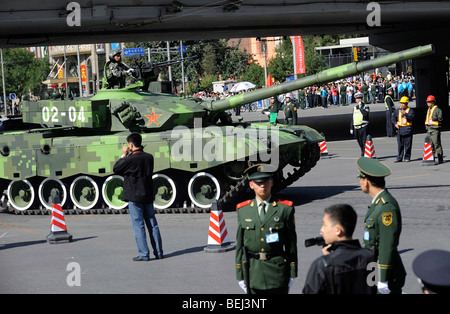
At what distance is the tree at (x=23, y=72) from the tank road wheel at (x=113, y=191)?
65.8 metres

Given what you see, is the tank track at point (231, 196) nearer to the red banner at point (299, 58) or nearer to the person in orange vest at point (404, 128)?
the person in orange vest at point (404, 128)

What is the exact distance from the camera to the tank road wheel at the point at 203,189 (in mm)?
15367

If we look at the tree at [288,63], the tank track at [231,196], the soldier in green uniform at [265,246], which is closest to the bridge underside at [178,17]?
the tank track at [231,196]

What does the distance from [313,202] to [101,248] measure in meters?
5.17

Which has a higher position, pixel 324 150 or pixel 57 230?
pixel 324 150

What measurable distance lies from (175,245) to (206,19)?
1515 cm

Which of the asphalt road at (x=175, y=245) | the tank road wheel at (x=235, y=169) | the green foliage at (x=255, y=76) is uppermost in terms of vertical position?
the green foliage at (x=255, y=76)

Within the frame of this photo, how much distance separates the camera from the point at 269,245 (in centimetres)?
682

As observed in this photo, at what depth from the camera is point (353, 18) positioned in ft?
92.9

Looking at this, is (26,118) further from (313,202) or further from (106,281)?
(106,281)

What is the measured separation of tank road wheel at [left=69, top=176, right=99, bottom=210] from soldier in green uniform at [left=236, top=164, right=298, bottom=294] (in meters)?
9.55

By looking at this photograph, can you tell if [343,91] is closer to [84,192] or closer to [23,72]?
[23,72]
